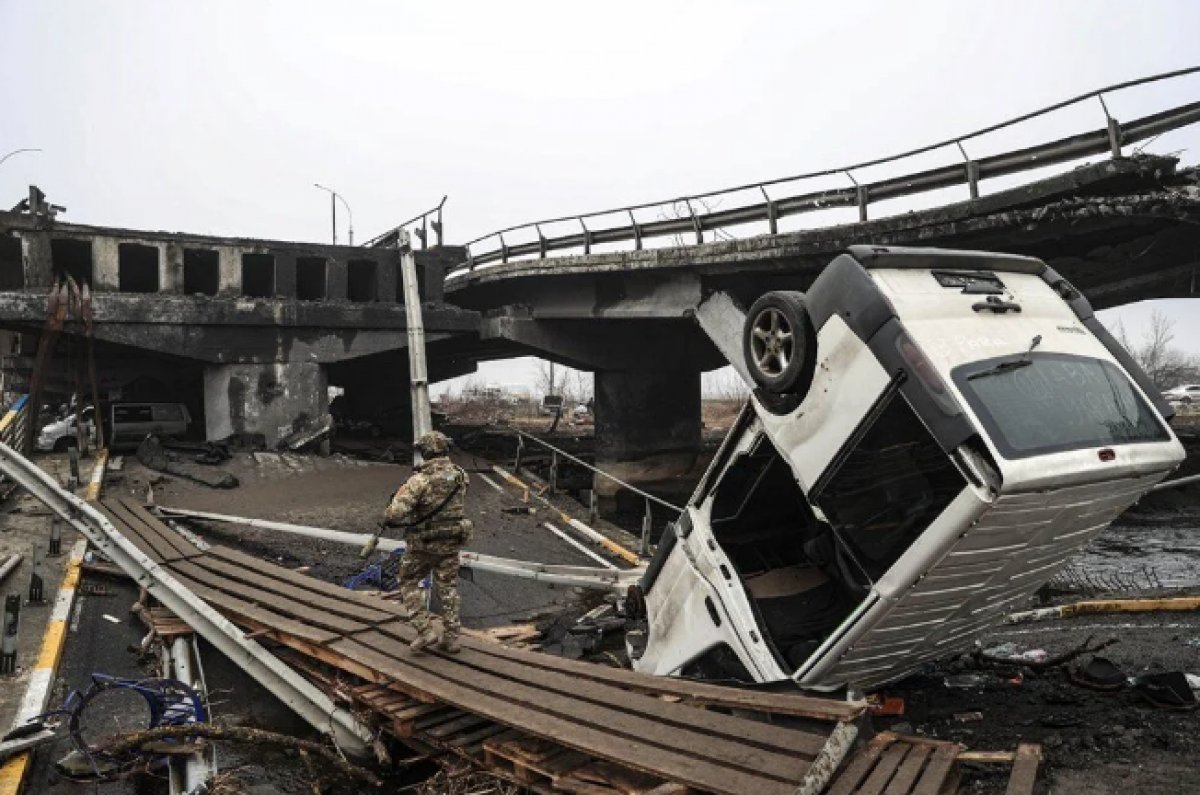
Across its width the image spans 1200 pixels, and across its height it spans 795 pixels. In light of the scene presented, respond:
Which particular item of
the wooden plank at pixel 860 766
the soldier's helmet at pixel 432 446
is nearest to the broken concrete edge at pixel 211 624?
the soldier's helmet at pixel 432 446

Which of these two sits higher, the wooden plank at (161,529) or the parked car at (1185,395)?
the parked car at (1185,395)

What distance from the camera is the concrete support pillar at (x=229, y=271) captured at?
59.9 ft

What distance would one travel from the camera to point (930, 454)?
14.8 ft

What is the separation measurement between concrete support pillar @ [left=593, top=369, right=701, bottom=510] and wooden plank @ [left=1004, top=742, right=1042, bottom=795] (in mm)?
19883

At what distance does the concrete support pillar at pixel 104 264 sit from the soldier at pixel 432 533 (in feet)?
47.0

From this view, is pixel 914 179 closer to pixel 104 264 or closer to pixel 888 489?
pixel 888 489

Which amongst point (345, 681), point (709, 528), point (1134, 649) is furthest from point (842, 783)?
point (1134, 649)

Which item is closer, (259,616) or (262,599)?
(259,616)

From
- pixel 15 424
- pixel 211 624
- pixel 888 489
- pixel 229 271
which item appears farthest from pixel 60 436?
pixel 888 489

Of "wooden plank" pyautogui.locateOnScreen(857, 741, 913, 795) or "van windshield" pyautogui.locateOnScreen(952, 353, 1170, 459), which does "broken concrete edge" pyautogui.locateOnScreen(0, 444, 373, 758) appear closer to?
"wooden plank" pyautogui.locateOnScreen(857, 741, 913, 795)

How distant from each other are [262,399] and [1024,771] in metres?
17.3

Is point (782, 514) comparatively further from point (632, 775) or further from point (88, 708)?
point (88, 708)

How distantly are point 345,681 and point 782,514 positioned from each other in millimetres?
3619

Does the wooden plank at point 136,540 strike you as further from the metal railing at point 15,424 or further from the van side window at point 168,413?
the van side window at point 168,413
